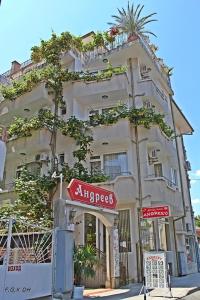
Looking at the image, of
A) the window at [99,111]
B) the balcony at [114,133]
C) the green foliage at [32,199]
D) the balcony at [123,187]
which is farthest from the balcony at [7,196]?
the window at [99,111]

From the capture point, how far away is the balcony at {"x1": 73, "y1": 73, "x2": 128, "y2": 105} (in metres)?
19.8

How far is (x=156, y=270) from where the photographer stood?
11.9m

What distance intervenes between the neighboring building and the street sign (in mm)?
3632

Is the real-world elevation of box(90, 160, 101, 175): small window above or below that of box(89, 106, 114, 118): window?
below

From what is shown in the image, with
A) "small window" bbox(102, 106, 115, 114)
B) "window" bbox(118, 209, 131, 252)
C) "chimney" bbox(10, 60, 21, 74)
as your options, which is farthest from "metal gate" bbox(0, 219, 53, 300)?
"chimney" bbox(10, 60, 21, 74)

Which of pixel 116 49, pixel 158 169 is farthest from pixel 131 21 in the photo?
pixel 158 169

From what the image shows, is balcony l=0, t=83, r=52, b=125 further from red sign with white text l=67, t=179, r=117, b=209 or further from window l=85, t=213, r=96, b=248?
red sign with white text l=67, t=179, r=117, b=209

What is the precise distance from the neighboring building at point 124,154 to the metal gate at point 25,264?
6.05 m

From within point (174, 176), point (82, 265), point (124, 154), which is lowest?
point (82, 265)

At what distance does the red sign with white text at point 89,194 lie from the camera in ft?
38.8

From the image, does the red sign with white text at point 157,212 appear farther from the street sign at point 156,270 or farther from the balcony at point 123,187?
the balcony at point 123,187

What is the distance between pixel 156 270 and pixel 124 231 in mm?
5569

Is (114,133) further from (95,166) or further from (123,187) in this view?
(123,187)

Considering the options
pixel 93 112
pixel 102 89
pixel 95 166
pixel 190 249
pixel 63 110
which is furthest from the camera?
pixel 190 249
